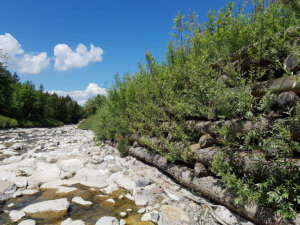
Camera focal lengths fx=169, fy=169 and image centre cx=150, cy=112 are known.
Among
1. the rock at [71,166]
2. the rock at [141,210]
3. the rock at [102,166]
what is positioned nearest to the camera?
the rock at [141,210]

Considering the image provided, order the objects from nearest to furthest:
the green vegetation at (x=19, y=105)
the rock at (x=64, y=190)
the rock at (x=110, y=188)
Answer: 1. the rock at (x=64, y=190)
2. the rock at (x=110, y=188)
3. the green vegetation at (x=19, y=105)

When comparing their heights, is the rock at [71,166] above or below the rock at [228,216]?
above

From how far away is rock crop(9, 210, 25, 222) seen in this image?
111 inches

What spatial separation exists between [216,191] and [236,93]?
70.6 inches

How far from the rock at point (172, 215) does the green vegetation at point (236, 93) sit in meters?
0.97

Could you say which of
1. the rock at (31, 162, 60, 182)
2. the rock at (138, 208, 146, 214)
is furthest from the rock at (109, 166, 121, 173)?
the rock at (138, 208, 146, 214)

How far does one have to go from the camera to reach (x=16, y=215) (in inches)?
115

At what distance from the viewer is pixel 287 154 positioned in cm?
221

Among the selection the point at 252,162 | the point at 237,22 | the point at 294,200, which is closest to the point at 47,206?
the point at 252,162

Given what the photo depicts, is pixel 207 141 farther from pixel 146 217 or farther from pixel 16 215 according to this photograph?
pixel 16 215

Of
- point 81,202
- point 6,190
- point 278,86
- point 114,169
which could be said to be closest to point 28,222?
point 81,202

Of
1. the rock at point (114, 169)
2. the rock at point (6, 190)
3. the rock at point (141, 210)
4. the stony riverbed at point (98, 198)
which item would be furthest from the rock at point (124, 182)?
the rock at point (6, 190)

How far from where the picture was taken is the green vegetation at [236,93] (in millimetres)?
2342

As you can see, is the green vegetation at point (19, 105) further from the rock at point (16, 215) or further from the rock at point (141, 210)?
the rock at point (141, 210)
